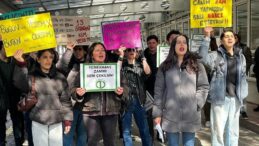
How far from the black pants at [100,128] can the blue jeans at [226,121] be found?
1.41 m

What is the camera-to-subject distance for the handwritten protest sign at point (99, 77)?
458 centimetres

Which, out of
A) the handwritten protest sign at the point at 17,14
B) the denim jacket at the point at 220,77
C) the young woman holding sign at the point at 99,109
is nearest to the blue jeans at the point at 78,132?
the young woman holding sign at the point at 99,109

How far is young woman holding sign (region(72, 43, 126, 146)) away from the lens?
454 centimetres

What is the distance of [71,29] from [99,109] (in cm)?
238

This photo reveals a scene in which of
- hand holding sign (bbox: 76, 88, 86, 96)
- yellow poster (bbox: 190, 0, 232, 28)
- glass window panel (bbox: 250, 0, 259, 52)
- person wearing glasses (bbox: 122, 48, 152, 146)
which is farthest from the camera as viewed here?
glass window panel (bbox: 250, 0, 259, 52)

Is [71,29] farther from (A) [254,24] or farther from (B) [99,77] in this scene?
(A) [254,24]

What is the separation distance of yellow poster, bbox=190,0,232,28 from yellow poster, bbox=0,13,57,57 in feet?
6.99

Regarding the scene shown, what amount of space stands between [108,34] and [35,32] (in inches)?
43.4

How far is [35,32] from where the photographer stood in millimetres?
4844

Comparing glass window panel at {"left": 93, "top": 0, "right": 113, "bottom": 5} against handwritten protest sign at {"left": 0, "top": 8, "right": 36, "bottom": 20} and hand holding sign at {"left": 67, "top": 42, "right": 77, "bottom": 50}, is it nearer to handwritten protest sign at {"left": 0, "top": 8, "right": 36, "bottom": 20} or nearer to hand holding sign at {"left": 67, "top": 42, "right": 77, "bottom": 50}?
hand holding sign at {"left": 67, "top": 42, "right": 77, "bottom": 50}

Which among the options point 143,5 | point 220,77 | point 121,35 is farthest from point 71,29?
point 143,5

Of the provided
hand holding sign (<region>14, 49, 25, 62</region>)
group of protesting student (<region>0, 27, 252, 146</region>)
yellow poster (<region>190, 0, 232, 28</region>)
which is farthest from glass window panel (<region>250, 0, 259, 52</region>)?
hand holding sign (<region>14, 49, 25, 62</region>)

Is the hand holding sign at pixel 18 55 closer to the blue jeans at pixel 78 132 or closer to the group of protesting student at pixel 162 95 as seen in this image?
the group of protesting student at pixel 162 95

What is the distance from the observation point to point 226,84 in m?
5.25
